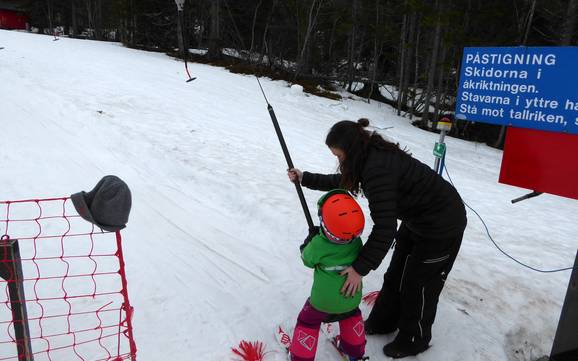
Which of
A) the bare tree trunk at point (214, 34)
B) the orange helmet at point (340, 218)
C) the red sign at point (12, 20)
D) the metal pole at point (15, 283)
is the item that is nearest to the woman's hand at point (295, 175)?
the orange helmet at point (340, 218)

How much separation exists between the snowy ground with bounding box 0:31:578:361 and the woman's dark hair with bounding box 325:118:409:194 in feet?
4.43

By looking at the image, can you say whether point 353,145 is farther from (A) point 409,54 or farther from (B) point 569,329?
(A) point 409,54

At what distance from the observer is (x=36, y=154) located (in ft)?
19.7

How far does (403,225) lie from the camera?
296 cm

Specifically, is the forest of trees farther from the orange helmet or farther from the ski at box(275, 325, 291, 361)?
the orange helmet

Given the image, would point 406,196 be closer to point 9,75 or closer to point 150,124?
point 150,124

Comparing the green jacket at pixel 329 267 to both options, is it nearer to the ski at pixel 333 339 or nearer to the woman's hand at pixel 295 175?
the ski at pixel 333 339

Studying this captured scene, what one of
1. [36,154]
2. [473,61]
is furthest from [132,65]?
[473,61]

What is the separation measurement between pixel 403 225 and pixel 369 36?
2215 cm

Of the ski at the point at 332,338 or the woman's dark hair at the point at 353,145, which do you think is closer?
the woman's dark hair at the point at 353,145

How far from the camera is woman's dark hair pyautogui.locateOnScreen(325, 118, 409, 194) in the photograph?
2297mm

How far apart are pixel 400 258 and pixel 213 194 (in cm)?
311

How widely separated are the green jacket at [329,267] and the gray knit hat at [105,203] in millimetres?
1023

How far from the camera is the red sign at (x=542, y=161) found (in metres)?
2.69
